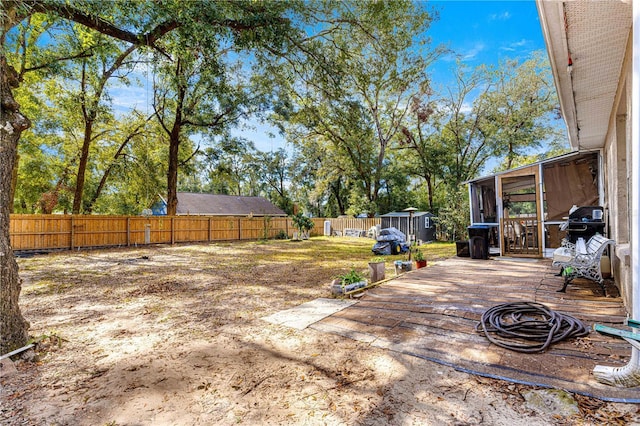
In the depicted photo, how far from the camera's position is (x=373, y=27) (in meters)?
7.26

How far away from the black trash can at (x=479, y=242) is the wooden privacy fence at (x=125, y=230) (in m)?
11.7

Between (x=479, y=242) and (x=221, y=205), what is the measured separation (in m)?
20.0

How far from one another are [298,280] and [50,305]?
415 centimetres

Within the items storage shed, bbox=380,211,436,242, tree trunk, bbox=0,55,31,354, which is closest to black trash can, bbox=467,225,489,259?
storage shed, bbox=380,211,436,242

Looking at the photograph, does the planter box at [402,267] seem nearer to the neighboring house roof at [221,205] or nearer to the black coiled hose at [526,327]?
the black coiled hose at [526,327]

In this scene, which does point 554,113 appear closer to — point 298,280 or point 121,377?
point 298,280

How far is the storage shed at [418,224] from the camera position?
55.3 ft

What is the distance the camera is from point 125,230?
13.7 meters

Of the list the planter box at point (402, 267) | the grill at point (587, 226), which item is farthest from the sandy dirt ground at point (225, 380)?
the grill at point (587, 226)

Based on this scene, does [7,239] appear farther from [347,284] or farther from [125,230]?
[125,230]

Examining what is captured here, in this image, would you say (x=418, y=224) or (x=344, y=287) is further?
(x=418, y=224)

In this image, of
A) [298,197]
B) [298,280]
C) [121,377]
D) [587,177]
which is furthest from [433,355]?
[298,197]

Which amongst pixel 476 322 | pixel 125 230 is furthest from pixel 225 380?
pixel 125 230

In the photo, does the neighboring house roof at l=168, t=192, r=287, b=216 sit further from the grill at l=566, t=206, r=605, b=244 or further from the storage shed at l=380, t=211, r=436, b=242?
the grill at l=566, t=206, r=605, b=244
